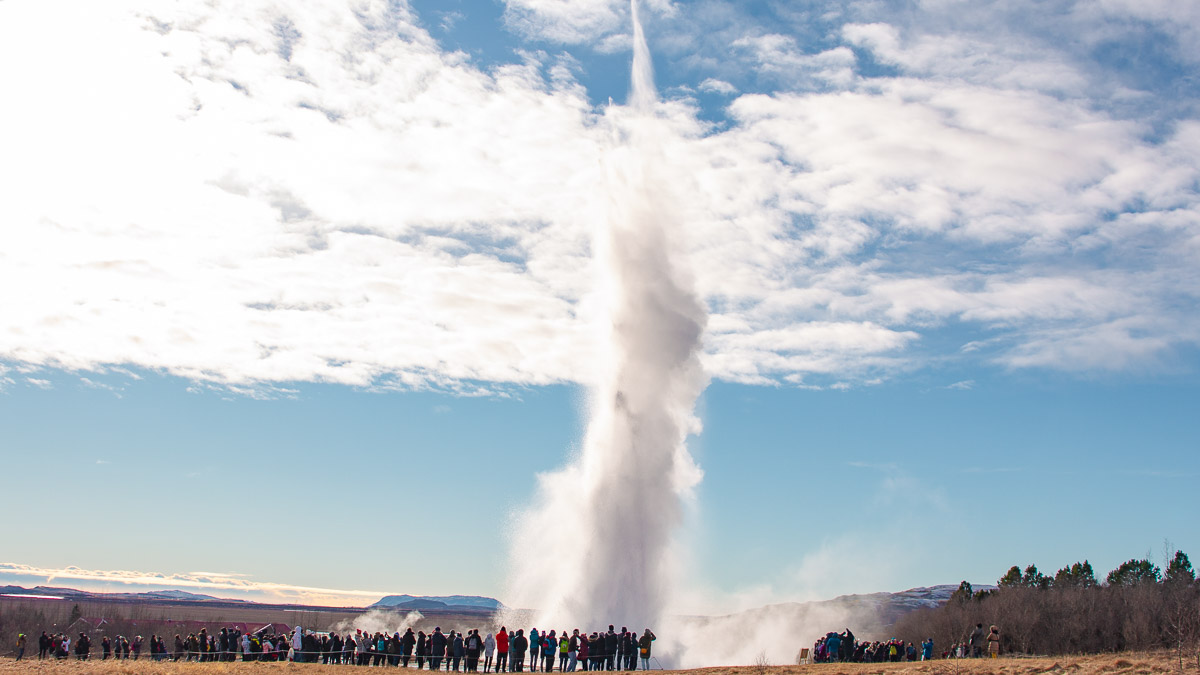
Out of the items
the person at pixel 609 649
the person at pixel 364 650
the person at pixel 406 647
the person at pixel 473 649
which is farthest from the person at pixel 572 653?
the person at pixel 406 647

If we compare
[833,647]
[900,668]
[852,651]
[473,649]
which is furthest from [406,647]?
[900,668]

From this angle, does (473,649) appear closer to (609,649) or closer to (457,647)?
(457,647)

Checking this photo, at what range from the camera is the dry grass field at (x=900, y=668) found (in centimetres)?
3161

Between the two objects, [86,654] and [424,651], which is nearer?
[424,651]

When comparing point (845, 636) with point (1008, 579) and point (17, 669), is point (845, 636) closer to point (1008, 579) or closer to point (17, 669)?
point (17, 669)

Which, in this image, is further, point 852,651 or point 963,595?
point 963,595

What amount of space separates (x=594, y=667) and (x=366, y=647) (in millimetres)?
10588

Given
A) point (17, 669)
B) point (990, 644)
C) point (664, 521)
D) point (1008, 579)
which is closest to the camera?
point (990, 644)

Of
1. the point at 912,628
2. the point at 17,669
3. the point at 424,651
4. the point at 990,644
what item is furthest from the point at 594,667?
the point at 912,628

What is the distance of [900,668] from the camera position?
3428 cm

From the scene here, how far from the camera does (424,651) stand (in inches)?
1639

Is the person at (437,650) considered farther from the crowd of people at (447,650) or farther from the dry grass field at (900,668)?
the dry grass field at (900,668)

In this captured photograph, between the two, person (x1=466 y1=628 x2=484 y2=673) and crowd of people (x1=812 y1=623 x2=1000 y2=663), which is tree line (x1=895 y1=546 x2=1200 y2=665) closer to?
crowd of people (x1=812 y1=623 x2=1000 y2=663)

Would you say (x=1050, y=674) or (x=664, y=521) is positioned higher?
(x=664, y=521)
